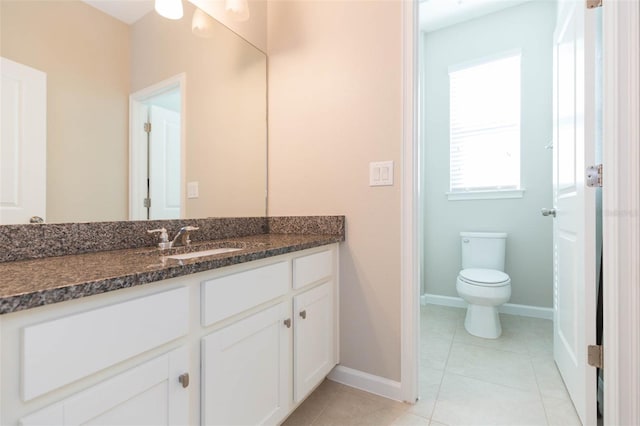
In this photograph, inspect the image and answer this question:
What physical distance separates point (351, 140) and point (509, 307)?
2.17 meters

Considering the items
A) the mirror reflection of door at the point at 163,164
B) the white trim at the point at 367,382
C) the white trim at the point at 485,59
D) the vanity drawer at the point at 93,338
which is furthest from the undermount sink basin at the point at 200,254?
the white trim at the point at 485,59

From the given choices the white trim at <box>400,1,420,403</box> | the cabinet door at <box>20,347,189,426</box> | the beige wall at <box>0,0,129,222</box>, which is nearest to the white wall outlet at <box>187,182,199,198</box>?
the beige wall at <box>0,0,129,222</box>

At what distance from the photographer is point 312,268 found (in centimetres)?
133

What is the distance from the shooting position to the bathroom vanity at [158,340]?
0.52 metres

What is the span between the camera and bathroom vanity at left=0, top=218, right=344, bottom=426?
0.52 metres

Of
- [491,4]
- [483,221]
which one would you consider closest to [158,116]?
[483,221]

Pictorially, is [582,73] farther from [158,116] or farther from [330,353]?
[158,116]

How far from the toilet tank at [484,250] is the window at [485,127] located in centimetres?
41

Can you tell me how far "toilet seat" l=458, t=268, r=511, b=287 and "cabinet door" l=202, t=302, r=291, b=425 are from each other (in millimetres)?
1532

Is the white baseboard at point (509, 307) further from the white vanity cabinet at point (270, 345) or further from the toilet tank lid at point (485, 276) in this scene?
the white vanity cabinet at point (270, 345)

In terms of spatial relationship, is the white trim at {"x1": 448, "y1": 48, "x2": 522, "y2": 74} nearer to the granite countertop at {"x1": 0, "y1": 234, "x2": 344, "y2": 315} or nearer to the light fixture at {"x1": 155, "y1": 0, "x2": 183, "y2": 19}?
the light fixture at {"x1": 155, "y1": 0, "x2": 183, "y2": 19}

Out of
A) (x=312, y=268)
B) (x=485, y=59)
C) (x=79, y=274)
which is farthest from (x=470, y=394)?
(x=485, y=59)

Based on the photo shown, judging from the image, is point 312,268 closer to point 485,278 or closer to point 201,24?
point 201,24

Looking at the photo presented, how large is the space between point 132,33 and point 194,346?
1.20 m
